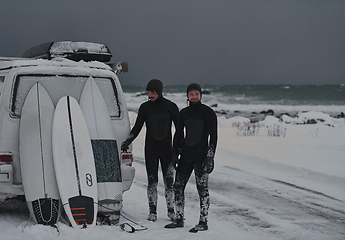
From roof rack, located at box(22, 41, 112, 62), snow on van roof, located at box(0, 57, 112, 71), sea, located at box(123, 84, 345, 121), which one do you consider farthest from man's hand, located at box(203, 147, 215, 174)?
sea, located at box(123, 84, 345, 121)

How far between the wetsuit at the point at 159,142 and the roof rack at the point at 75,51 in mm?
2760

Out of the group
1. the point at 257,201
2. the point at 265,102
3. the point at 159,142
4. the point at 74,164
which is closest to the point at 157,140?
the point at 159,142

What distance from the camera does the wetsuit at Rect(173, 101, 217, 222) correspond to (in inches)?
220

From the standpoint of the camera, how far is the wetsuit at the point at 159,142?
6062 mm

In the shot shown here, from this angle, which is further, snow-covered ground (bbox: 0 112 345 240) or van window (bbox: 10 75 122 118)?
van window (bbox: 10 75 122 118)

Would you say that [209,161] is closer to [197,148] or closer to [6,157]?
[197,148]

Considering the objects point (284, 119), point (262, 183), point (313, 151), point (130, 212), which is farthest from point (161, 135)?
point (284, 119)

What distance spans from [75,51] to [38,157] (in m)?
3.08

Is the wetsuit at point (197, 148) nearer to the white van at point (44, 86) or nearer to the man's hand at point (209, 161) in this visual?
the man's hand at point (209, 161)

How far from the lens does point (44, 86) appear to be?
6.09 m

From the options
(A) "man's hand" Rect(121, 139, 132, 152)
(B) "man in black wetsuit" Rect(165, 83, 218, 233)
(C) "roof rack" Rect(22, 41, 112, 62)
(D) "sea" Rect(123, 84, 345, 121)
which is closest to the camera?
(B) "man in black wetsuit" Rect(165, 83, 218, 233)

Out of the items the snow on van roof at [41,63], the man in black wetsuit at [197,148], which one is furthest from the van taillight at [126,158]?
the snow on van roof at [41,63]

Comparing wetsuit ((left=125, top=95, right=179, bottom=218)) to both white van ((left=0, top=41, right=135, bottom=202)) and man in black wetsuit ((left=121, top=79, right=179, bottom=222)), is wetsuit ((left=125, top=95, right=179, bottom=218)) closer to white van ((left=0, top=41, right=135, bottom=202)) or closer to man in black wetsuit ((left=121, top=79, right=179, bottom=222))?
man in black wetsuit ((left=121, top=79, right=179, bottom=222))

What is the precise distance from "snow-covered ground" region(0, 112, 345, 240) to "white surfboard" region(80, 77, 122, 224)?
0.37 m
